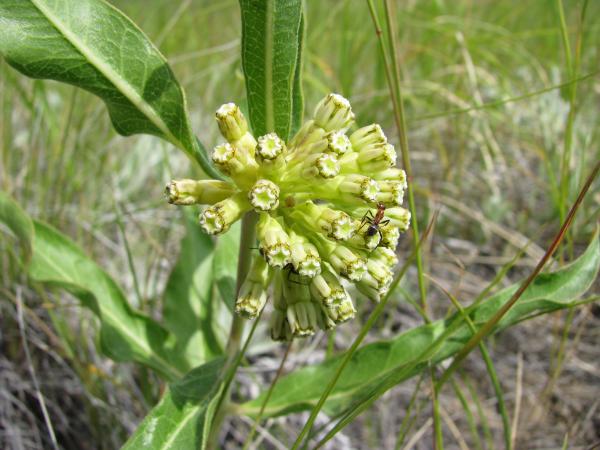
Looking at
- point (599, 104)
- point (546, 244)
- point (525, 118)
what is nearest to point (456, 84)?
point (525, 118)

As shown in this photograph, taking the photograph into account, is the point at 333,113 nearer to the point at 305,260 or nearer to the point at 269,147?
the point at 269,147

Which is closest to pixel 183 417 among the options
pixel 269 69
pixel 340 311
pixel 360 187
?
pixel 340 311

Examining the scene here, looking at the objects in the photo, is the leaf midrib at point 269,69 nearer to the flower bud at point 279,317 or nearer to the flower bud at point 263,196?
the flower bud at point 263,196

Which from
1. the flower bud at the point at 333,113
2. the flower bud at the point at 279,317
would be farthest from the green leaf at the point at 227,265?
the flower bud at the point at 333,113

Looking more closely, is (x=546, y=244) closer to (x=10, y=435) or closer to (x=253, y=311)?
(x=253, y=311)

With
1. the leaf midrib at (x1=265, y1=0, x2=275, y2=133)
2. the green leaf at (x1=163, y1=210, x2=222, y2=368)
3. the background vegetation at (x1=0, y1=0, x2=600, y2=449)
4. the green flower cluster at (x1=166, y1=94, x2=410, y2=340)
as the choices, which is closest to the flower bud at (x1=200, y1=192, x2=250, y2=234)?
the green flower cluster at (x1=166, y1=94, x2=410, y2=340)

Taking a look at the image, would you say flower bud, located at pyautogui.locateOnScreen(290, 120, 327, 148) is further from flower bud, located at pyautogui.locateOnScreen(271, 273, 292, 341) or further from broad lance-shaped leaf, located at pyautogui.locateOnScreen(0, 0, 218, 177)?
flower bud, located at pyautogui.locateOnScreen(271, 273, 292, 341)

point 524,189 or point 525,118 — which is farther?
point 525,118
